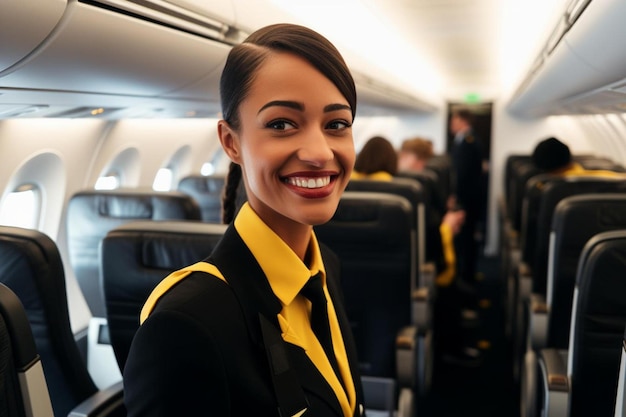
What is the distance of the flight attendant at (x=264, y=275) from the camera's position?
3.23ft

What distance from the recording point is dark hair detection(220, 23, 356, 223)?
110 cm

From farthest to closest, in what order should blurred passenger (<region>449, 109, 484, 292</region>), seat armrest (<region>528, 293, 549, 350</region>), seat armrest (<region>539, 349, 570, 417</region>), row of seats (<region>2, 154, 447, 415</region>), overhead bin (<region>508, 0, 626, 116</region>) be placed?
blurred passenger (<region>449, 109, 484, 292</region>)
seat armrest (<region>528, 293, 549, 350</region>)
seat armrest (<region>539, 349, 570, 417</region>)
row of seats (<region>2, 154, 447, 415</region>)
overhead bin (<region>508, 0, 626, 116</region>)

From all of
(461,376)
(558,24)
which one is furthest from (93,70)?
(461,376)

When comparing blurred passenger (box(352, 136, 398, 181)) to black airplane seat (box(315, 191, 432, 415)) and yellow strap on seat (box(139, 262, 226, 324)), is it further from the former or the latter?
yellow strap on seat (box(139, 262, 226, 324))

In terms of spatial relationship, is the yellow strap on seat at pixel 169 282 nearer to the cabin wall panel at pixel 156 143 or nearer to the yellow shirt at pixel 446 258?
the cabin wall panel at pixel 156 143

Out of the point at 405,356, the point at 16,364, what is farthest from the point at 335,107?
the point at 405,356

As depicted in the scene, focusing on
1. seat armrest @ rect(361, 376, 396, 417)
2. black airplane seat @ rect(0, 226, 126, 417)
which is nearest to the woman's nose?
black airplane seat @ rect(0, 226, 126, 417)

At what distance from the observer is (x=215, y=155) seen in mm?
7164

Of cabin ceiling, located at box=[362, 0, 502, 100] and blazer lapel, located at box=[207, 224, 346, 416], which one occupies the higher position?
cabin ceiling, located at box=[362, 0, 502, 100]

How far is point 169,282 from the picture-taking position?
109cm

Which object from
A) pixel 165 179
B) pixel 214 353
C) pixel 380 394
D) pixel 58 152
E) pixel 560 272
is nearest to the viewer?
pixel 214 353

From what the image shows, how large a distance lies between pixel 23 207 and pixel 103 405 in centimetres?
209

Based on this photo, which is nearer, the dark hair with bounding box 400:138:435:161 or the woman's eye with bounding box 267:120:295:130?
the woman's eye with bounding box 267:120:295:130

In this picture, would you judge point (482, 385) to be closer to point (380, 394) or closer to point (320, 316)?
point (380, 394)
